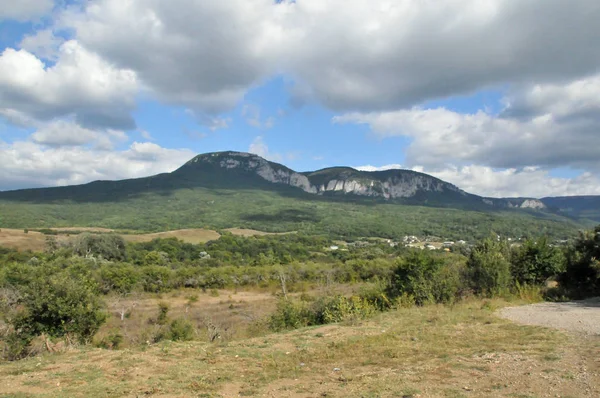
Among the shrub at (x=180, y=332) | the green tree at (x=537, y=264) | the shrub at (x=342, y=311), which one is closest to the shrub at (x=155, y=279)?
the shrub at (x=180, y=332)

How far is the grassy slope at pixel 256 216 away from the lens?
126375 millimetres

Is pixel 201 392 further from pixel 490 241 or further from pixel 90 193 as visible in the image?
pixel 90 193

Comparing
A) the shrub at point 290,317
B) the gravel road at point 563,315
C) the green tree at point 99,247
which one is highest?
the gravel road at point 563,315

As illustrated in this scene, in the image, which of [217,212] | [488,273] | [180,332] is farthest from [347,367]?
[217,212]

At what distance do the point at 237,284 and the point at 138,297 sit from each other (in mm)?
14534

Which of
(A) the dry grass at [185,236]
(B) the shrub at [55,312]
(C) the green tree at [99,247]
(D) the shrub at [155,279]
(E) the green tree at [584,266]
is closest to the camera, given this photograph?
(B) the shrub at [55,312]

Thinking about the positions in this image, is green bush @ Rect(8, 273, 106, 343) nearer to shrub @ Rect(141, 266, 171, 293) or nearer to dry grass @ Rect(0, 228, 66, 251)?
shrub @ Rect(141, 266, 171, 293)

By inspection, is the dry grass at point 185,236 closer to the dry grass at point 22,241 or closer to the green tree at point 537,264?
the dry grass at point 22,241

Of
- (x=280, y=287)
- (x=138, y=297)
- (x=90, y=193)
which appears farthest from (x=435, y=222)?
(x=90, y=193)

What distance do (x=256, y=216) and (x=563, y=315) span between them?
142799mm

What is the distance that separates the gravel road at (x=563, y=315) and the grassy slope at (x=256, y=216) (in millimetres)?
114322

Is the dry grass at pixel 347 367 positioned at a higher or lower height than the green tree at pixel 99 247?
higher

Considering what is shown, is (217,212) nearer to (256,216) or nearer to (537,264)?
(256,216)

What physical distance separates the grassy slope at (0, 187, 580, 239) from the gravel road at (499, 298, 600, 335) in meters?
114
